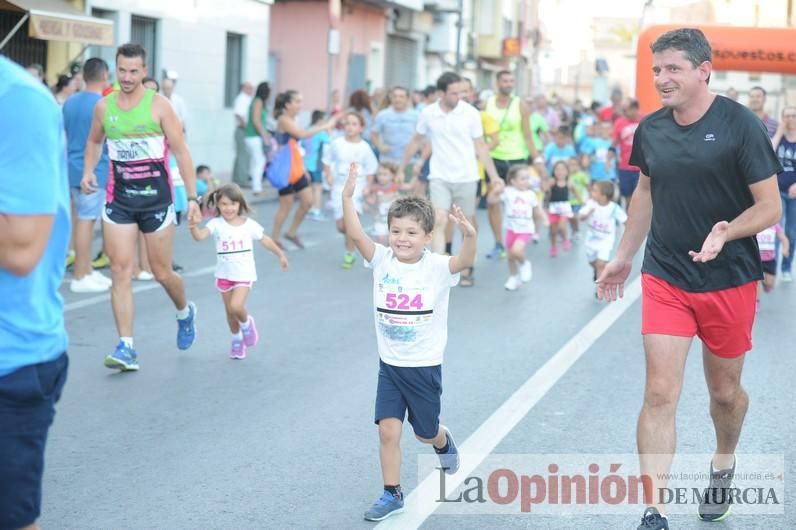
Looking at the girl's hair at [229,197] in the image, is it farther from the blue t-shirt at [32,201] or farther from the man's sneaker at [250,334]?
the blue t-shirt at [32,201]

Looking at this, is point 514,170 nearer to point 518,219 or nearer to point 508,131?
point 518,219

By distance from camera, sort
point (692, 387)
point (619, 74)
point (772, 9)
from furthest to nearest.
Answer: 1. point (619, 74)
2. point (772, 9)
3. point (692, 387)

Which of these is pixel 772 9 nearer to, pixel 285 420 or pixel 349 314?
pixel 349 314

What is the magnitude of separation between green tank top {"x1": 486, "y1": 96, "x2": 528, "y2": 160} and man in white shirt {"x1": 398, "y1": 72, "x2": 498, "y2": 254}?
2.06 meters

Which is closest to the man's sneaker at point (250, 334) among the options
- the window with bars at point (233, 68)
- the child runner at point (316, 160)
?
the child runner at point (316, 160)

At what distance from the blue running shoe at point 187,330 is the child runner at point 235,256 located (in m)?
0.23

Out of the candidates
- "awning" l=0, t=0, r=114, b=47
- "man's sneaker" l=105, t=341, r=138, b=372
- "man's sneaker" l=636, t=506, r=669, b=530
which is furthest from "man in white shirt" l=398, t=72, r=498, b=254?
"man's sneaker" l=636, t=506, r=669, b=530

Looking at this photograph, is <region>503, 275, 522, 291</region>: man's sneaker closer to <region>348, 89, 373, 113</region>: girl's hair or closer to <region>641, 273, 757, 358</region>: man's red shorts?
<region>348, 89, 373, 113</region>: girl's hair

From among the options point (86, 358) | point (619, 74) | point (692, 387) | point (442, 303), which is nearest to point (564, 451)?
point (442, 303)


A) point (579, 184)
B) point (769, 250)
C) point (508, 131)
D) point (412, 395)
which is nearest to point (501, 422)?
point (412, 395)

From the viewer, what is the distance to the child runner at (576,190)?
1820 centimetres

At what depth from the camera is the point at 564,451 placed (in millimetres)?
6734

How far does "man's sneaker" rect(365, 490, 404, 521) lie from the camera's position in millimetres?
5531

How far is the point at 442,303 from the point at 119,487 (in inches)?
61.3
